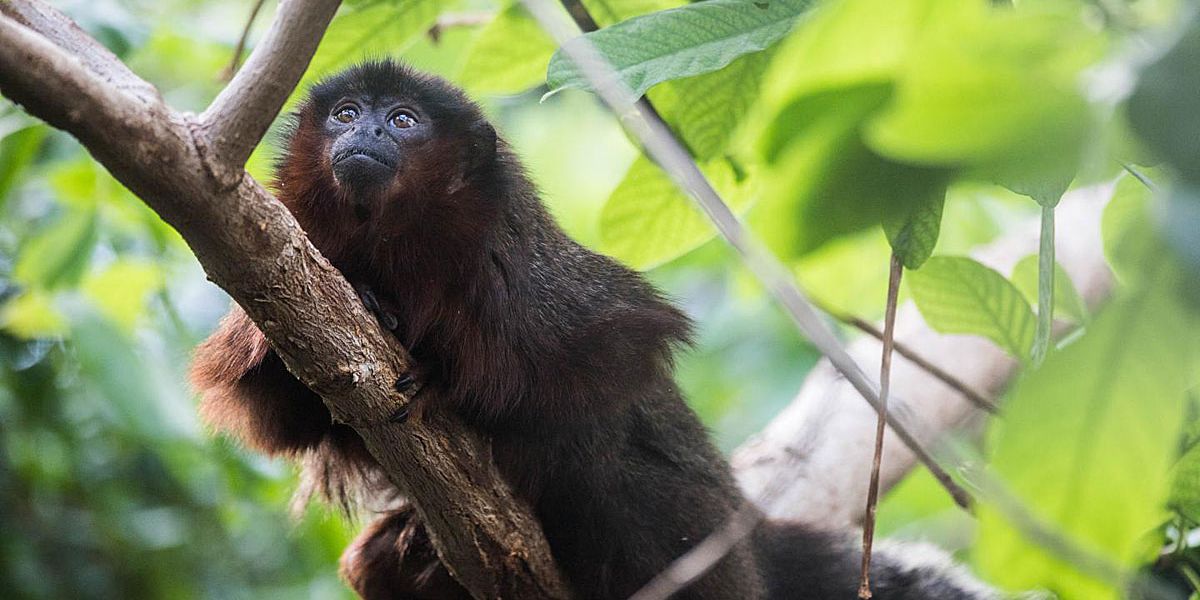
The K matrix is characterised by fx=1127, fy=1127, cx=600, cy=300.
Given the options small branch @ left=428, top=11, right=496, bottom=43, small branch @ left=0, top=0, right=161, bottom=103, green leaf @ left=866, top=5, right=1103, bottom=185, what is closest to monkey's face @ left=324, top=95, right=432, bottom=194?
small branch @ left=428, top=11, right=496, bottom=43

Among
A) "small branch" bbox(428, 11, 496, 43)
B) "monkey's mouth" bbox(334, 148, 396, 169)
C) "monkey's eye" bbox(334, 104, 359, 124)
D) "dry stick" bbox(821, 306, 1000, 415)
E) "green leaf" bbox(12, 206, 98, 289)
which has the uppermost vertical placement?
"green leaf" bbox(12, 206, 98, 289)

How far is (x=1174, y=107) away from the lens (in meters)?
0.51

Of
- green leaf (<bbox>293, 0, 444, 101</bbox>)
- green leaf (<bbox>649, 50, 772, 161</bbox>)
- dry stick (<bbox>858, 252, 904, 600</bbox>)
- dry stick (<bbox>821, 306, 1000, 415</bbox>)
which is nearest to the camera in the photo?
dry stick (<bbox>858, 252, 904, 600</bbox>)

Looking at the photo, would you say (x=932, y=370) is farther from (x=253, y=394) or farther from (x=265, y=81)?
(x=265, y=81)

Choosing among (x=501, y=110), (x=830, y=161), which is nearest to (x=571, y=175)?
(x=501, y=110)

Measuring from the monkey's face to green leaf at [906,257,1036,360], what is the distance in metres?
1.10

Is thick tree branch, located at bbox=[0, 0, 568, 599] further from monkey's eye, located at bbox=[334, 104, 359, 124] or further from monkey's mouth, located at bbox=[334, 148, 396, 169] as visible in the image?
monkey's eye, located at bbox=[334, 104, 359, 124]

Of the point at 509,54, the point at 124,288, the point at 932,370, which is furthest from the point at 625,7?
the point at 124,288

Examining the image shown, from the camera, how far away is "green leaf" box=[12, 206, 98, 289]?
3.05 meters

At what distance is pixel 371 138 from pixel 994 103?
2.01 meters

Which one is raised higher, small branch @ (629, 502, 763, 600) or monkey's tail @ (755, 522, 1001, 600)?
small branch @ (629, 502, 763, 600)

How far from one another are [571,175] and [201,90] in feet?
6.75

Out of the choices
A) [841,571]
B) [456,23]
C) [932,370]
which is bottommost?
[841,571]

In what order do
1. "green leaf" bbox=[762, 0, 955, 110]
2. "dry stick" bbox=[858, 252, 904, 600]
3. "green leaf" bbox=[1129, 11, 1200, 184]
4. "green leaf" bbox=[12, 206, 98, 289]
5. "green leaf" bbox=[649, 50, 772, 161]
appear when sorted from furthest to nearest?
"green leaf" bbox=[12, 206, 98, 289] < "green leaf" bbox=[649, 50, 772, 161] < "dry stick" bbox=[858, 252, 904, 600] < "green leaf" bbox=[762, 0, 955, 110] < "green leaf" bbox=[1129, 11, 1200, 184]
